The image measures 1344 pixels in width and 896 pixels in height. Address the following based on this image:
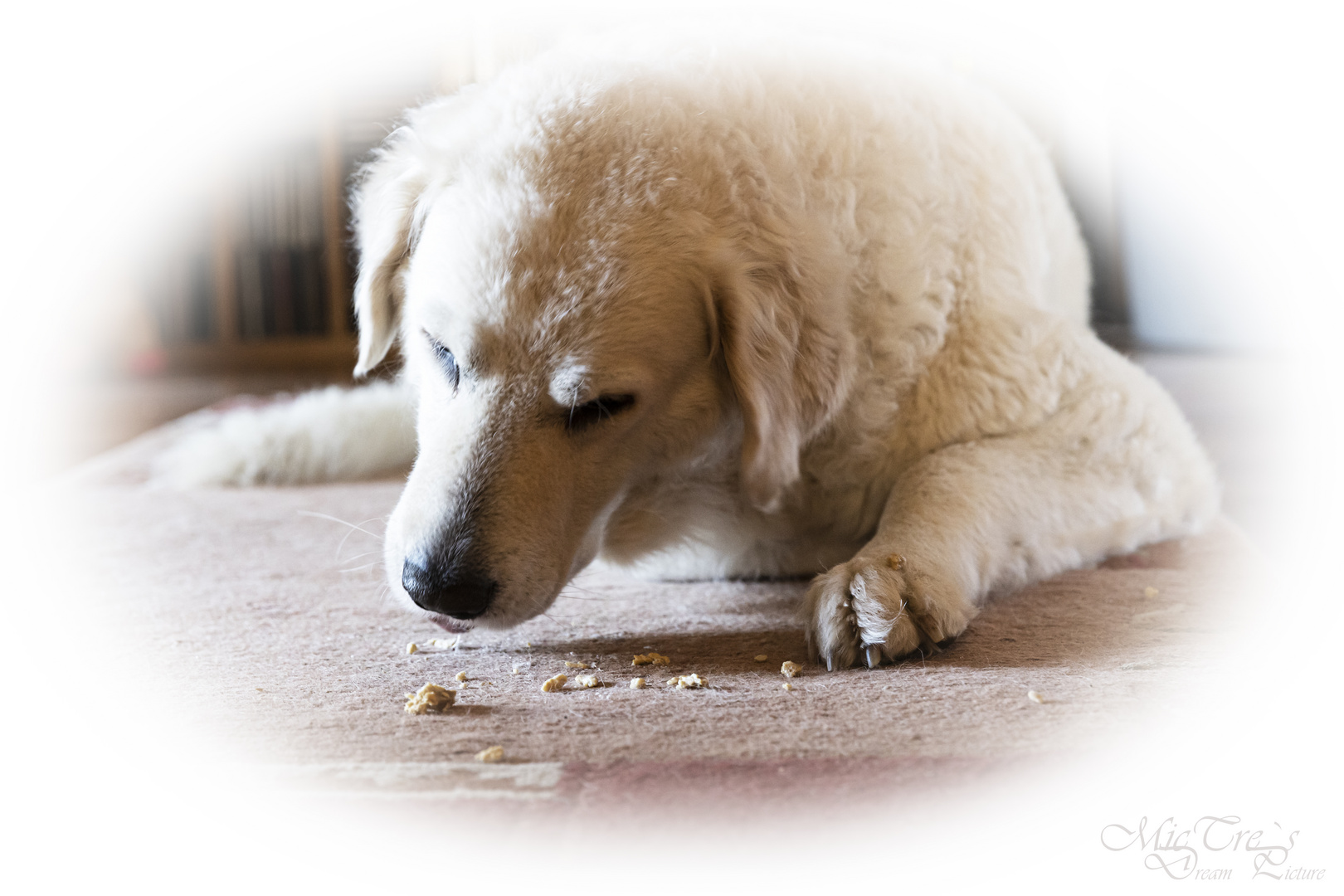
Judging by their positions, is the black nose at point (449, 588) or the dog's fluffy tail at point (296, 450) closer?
the black nose at point (449, 588)

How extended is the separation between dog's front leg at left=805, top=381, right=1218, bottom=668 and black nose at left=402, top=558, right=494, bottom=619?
1.32 ft

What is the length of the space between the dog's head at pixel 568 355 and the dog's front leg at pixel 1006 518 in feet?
0.58

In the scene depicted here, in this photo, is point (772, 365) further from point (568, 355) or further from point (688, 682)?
point (688, 682)

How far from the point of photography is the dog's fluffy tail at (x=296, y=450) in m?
2.57

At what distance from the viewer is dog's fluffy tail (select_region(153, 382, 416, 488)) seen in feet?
8.43

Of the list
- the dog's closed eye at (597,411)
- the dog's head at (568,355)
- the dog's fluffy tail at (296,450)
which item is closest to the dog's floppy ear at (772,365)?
the dog's head at (568,355)

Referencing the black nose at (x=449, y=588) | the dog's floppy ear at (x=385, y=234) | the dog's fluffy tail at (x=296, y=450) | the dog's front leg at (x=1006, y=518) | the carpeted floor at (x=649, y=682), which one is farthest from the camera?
the dog's fluffy tail at (x=296, y=450)

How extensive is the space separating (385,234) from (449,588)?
0.58 m

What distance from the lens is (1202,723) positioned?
1117mm

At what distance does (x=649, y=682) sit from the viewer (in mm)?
1261

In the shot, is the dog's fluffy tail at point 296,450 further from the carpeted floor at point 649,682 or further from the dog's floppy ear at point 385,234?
the dog's floppy ear at point 385,234

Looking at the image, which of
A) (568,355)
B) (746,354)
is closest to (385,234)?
(568,355)

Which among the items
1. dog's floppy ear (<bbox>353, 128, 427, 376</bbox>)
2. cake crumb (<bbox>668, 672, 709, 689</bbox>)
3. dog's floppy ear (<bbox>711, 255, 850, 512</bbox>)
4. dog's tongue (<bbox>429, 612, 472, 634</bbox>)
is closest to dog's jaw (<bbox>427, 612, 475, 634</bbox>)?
dog's tongue (<bbox>429, 612, 472, 634</bbox>)

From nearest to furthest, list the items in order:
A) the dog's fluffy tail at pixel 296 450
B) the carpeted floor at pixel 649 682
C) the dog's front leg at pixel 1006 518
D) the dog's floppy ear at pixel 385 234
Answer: the carpeted floor at pixel 649 682 → the dog's front leg at pixel 1006 518 → the dog's floppy ear at pixel 385 234 → the dog's fluffy tail at pixel 296 450
